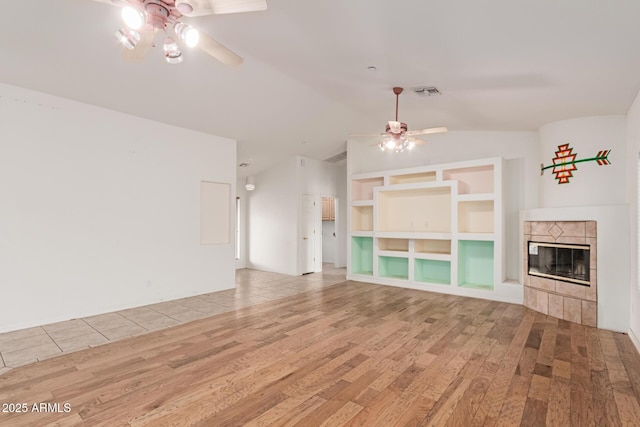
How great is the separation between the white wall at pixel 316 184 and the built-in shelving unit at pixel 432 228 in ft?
4.36

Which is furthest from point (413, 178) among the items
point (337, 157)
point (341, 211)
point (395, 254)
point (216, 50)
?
point (216, 50)

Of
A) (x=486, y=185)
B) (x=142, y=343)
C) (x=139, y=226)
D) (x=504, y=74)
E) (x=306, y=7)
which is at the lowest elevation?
(x=142, y=343)

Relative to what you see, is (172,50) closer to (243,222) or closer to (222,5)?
(222,5)

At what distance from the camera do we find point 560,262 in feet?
15.7

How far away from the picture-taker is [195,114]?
5.36m

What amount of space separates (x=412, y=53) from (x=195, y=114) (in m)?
3.61

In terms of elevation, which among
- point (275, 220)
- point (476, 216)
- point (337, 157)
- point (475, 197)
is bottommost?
point (275, 220)

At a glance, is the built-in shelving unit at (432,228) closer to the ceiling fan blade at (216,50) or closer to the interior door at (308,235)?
the interior door at (308,235)

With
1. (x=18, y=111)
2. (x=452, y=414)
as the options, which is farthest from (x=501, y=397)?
(x=18, y=111)

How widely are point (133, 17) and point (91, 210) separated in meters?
3.58

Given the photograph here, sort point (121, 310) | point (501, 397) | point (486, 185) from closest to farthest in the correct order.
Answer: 1. point (501, 397)
2. point (121, 310)
3. point (486, 185)

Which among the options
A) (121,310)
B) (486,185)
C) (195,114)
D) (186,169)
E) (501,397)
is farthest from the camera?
(486,185)

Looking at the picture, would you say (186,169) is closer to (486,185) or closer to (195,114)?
(195,114)

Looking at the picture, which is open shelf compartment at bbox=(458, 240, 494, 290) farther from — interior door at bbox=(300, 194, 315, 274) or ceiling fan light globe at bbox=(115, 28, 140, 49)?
ceiling fan light globe at bbox=(115, 28, 140, 49)
